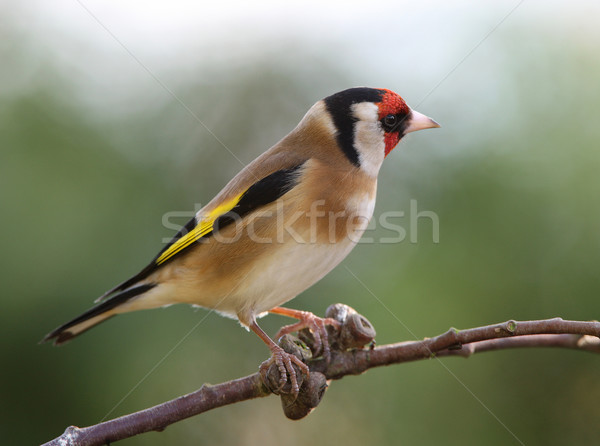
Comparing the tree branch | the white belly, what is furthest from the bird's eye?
the tree branch

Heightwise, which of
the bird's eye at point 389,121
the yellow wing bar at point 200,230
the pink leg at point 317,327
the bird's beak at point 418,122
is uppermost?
the yellow wing bar at point 200,230

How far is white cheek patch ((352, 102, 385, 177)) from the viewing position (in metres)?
3.41

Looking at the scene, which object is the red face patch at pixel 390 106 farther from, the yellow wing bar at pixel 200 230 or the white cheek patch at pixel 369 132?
the yellow wing bar at pixel 200 230

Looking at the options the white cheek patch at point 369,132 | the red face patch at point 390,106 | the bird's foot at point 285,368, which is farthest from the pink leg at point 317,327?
the red face patch at point 390,106

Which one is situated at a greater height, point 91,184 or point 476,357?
point 91,184

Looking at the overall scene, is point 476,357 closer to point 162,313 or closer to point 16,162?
point 162,313

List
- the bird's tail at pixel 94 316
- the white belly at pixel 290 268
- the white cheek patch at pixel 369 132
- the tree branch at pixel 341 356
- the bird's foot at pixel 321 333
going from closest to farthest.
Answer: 1. the tree branch at pixel 341 356
2. the bird's foot at pixel 321 333
3. the white belly at pixel 290 268
4. the bird's tail at pixel 94 316
5. the white cheek patch at pixel 369 132

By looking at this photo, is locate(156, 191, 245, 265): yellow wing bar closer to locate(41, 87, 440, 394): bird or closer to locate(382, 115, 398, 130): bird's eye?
locate(41, 87, 440, 394): bird

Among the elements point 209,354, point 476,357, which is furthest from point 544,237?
point 209,354

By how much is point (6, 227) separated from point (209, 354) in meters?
1.57

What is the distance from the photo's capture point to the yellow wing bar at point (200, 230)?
316cm

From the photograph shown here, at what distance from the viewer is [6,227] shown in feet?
12.4

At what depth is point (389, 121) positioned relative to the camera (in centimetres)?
345

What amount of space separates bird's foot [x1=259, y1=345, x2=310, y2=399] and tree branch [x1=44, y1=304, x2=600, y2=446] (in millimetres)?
26
